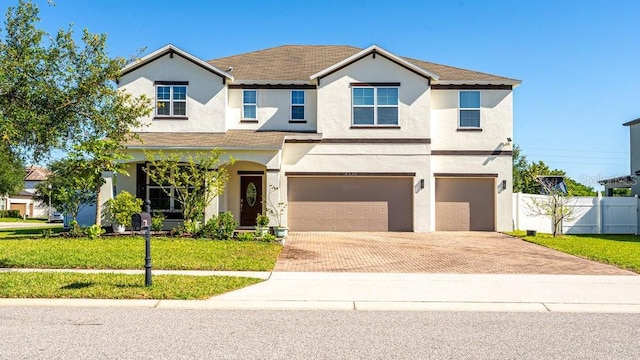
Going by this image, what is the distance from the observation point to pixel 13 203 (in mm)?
68625

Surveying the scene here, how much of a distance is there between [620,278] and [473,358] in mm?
7777

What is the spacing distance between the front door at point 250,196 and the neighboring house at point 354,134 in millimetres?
43

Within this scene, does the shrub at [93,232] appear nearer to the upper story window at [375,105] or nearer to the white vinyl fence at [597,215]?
the upper story window at [375,105]

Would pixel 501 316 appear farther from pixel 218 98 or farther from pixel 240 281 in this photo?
pixel 218 98

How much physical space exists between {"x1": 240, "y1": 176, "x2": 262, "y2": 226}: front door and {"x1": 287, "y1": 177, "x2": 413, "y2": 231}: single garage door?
4.46ft

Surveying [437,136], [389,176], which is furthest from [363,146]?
[437,136]

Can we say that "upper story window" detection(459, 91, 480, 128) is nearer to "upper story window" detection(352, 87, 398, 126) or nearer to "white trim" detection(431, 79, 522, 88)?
"white trim" detection(431, 79, 522, 88)

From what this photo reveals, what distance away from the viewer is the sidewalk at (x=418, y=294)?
900cm

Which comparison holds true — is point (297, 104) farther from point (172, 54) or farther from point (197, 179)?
point (197, 179)

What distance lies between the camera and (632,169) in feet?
102

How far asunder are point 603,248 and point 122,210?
54.5ft

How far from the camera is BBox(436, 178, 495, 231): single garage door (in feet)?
78.5

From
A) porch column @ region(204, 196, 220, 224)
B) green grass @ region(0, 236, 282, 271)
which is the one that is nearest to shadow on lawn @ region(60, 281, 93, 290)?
green grass @ region(0, 236, 282, 271)

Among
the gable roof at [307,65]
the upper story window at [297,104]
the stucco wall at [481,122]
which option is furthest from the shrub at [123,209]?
the stucco wall at [481,122]
